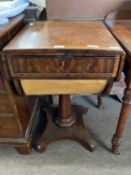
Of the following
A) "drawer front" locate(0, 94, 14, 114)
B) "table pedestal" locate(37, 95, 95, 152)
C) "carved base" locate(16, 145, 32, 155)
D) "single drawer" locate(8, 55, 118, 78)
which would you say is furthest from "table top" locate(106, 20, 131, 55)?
"carved base" locate(16, 145, 32, 155)

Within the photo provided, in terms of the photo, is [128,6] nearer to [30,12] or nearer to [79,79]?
[30,12]

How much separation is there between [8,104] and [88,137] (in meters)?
0.59

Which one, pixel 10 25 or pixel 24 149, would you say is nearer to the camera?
pixel 10 25

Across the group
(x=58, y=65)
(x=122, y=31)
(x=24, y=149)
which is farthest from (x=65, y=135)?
(x=122, y=31)

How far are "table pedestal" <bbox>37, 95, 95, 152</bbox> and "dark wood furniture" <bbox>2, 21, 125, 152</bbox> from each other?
1.16 ft

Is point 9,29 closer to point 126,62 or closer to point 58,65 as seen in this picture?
point 58,65

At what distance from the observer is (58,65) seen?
83 cm

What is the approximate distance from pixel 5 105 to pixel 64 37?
0.48m

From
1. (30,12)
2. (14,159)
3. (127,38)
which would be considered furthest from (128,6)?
(14,159)

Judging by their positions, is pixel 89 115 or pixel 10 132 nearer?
pixel 10 132

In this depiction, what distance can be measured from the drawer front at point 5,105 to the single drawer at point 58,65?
217mm

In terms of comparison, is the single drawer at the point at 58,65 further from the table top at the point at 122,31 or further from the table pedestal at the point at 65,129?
the table pedestal at the point at 65,129

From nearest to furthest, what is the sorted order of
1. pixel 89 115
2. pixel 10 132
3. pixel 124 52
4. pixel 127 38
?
pixel 124 52 < pixel 127 38 < pixel 10 132 < pixel 89 115

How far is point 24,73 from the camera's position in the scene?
0.86 m
